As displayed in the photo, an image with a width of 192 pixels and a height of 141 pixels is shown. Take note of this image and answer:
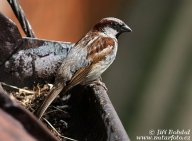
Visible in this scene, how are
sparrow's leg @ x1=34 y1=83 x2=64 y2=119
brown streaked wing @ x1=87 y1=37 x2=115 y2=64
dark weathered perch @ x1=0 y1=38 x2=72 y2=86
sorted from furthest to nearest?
brown streaked wing @ x1=87 y1=37 x2=115 y2=64 < dark weathered perch @ x1=0 y1=38 x2=72 y2=86 < sparrow's leg @ x1=34 y1=83 x2=64 y2=119

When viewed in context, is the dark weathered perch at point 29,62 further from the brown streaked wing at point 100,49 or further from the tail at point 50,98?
the brown streaked wing at point 100,49

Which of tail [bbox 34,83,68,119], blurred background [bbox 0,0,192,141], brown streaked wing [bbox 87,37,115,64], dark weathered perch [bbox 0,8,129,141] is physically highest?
dark weathered perch [bbox 0,8,129,141]

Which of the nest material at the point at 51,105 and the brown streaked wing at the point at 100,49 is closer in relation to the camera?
the nest material at the point at 51,105

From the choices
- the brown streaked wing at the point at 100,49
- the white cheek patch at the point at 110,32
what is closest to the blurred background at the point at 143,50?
the white cheek patch at the point at 110,32

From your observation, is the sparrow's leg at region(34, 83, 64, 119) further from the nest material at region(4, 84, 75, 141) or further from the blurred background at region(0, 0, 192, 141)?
the blurred background at region(0, 0, 192, 141)

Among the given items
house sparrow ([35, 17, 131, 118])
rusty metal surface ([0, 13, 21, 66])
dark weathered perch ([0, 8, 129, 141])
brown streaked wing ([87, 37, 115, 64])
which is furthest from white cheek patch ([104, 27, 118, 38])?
rusty metal surface ([0, 13, 21, 66])

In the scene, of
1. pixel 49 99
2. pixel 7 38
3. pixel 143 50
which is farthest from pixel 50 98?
pixel 143 50

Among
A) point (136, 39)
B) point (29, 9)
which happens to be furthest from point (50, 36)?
point (136, 39)
